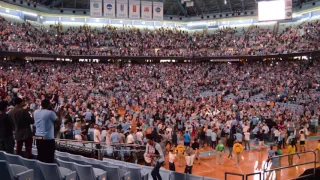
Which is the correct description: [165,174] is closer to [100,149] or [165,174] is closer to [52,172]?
[52,172]

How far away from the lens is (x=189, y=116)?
20500mm

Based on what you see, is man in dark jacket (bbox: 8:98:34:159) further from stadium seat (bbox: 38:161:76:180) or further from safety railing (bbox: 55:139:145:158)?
safety railing (bbox: 55:139:145:158)

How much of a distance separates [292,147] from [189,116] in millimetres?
8450

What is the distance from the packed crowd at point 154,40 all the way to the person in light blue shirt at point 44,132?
89.6 ft

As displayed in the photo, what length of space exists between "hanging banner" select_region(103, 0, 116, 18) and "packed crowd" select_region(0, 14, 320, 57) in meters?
9.82

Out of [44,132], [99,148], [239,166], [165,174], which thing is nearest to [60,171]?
[44,132]

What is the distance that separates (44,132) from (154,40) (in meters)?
40.3

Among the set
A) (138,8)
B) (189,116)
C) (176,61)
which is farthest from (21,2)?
(189,116)

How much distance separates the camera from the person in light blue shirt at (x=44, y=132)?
5172 millimetres

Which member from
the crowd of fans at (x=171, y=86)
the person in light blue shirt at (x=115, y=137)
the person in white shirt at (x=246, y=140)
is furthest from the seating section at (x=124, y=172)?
the person in white shirt at (x=246, y=140)

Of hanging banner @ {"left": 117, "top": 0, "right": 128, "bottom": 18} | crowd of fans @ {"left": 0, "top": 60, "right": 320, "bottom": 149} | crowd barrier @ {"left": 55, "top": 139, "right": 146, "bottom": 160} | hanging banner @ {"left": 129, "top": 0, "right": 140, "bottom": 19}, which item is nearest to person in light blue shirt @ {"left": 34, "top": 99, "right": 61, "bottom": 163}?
crowd barrier @ {"left": 55, "top": 139, "right": 146, "bottom": 160}

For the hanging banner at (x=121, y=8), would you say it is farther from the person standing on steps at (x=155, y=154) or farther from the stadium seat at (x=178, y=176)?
the stadium seat at (x=178, y=176)

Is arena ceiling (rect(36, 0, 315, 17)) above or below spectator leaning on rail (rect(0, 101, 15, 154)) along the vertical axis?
above

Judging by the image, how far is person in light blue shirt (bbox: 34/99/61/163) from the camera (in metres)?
5.17
